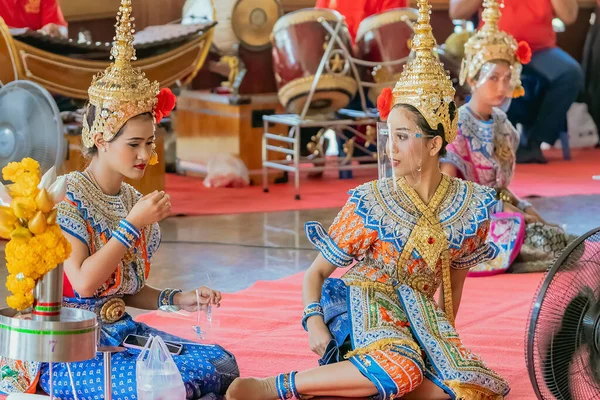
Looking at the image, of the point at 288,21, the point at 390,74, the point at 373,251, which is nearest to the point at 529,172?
the point at 390,74

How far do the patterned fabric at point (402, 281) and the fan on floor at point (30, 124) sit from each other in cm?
255

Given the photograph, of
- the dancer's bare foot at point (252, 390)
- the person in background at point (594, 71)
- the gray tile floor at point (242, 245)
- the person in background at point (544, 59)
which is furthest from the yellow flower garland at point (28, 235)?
the person in background at point (594, 71)

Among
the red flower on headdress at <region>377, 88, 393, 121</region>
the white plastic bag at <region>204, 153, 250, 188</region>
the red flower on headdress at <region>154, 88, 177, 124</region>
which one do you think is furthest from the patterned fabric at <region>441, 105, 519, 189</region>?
the white plastic bag at <region>204, 153, 250, 188</region>

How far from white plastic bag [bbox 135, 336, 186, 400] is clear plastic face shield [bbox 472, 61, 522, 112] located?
2.23m

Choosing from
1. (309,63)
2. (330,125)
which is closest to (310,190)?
(330,125)

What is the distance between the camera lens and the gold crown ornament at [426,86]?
9.71 feet

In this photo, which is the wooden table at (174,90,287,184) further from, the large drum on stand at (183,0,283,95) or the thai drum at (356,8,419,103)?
the thai drum at (356,8,419,103)

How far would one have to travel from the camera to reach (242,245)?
5.30 meters

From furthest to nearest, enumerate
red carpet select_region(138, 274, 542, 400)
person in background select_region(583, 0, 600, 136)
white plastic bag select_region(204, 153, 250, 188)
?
person in background select_region(583, 0, 600, 136)
white plastic bag select_region(204, 153, 250, 188)
red carpet select_region(138, 274, 542, 400)

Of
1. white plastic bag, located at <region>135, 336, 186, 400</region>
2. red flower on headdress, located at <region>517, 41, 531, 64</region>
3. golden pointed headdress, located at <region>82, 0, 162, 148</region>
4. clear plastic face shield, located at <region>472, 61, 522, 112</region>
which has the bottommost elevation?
white plastic bag, located at <region>135, 336, 186, 400</region>

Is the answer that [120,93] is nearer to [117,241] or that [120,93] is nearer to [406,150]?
[117,241]

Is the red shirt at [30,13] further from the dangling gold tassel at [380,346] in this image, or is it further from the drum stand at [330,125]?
the dangling gold tassel at [380,346]

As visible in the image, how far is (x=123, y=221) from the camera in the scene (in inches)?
108

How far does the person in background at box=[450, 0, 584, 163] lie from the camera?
771 centimetres
